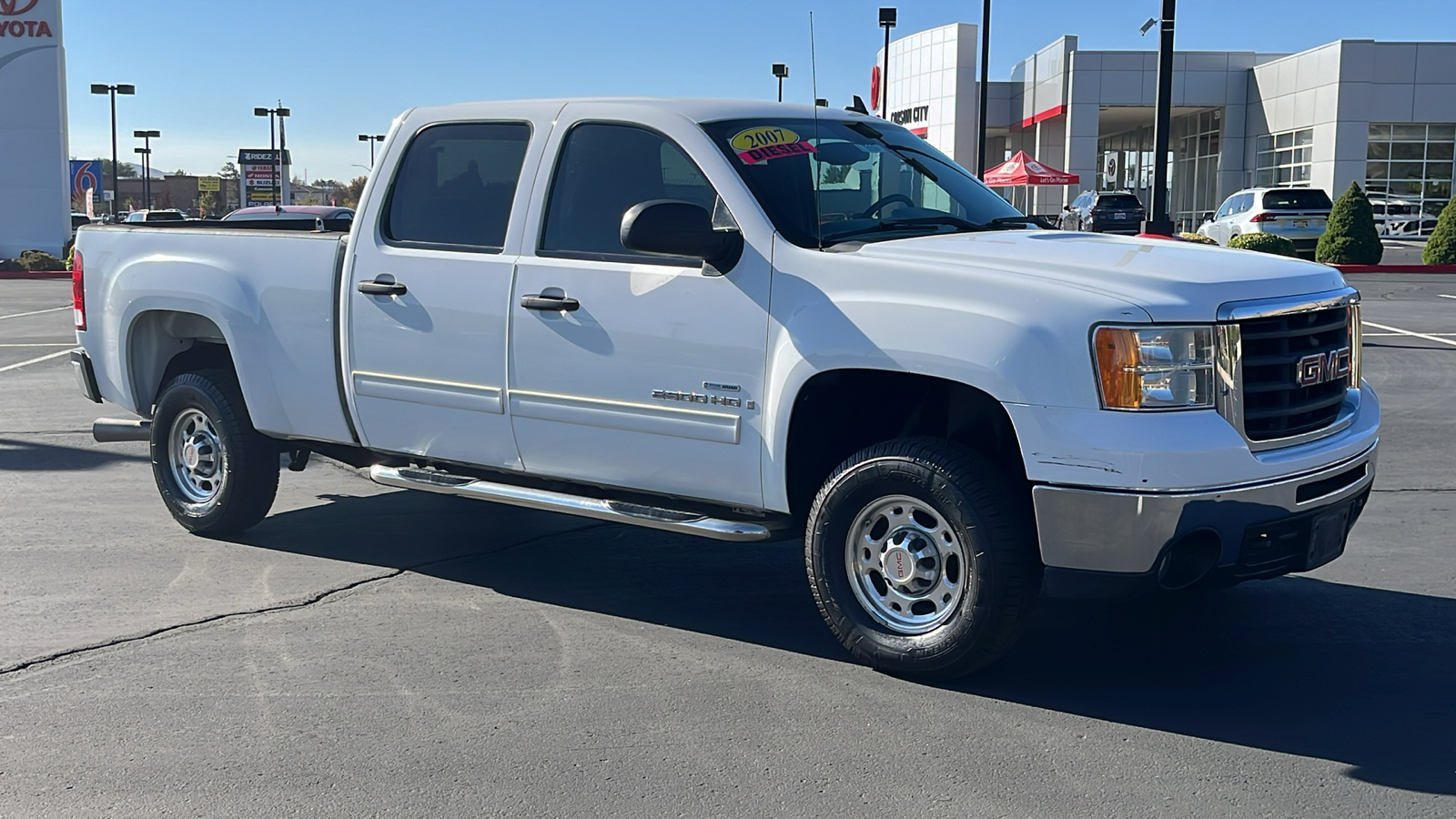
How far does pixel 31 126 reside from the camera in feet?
131

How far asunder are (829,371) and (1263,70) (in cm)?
5169

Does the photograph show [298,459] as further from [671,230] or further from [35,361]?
[35,361]

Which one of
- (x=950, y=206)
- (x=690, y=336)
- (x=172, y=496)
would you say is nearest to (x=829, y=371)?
(x=690, y=336)

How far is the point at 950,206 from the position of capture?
19.2ft

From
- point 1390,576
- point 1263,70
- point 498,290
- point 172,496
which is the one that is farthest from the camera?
point 1263,70

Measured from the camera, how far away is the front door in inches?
202

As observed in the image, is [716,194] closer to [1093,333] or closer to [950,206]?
[950,206]

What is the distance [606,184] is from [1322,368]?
2697 mm

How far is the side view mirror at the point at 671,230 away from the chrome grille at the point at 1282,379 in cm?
178

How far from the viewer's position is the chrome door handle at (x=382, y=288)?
5945mm

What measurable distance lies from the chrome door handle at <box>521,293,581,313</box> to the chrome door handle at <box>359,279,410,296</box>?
653 millimetres

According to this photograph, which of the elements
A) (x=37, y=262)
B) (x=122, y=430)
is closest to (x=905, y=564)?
(x=122, y=430)

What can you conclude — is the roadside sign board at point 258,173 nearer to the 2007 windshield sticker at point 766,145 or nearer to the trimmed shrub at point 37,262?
the trimmed shrub at point 37,262

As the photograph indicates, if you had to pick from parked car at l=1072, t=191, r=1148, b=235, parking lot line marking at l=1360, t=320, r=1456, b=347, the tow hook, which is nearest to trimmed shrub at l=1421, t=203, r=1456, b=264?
parked car at l=1072, t=191, r=1148, b=235
